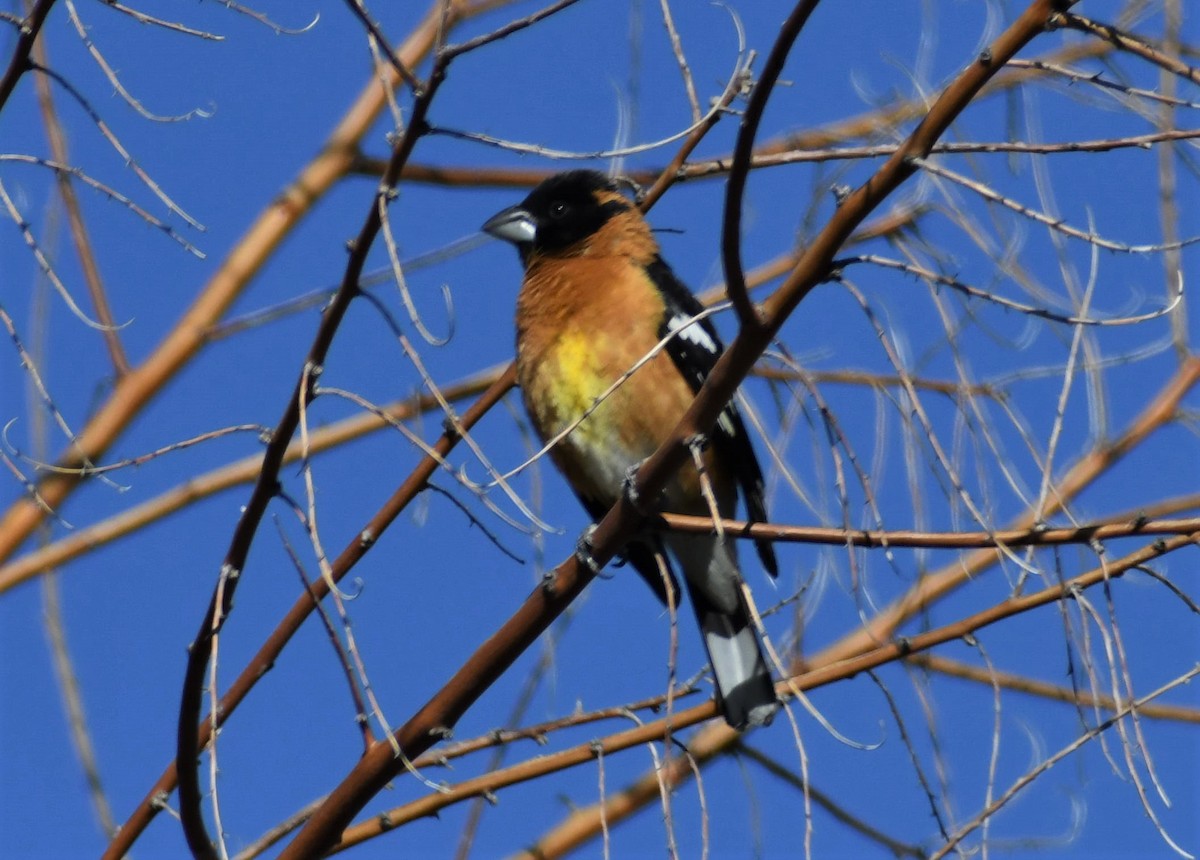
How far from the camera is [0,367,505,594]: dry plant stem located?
13.4ft

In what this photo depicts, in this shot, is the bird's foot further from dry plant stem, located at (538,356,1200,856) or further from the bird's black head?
the bird's black head

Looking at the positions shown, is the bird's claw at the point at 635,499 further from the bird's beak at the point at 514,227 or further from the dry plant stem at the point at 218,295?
the bird's beak at the point at 514,227

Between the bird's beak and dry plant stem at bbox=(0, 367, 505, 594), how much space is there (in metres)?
0.90

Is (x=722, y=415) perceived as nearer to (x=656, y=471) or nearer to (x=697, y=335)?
(x=697, y=335)

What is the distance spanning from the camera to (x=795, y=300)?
252 cm

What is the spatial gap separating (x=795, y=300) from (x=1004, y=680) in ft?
7.02

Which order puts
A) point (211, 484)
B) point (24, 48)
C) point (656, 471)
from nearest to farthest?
point (24, 48) → point (656, 471) → point (211, 484)

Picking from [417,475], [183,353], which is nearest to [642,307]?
[183,353]

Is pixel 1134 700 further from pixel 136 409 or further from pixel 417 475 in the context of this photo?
pixel 136 409

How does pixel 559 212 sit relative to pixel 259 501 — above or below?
above

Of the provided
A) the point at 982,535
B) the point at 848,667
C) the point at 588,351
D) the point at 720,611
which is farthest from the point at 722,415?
the point at 982,535

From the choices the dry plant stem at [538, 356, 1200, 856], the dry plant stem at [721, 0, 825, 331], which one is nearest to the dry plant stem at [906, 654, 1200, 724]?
the dry plant stem at [538, 356, 1200, 856]

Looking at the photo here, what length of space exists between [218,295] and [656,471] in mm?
2082

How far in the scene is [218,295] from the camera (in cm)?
450
